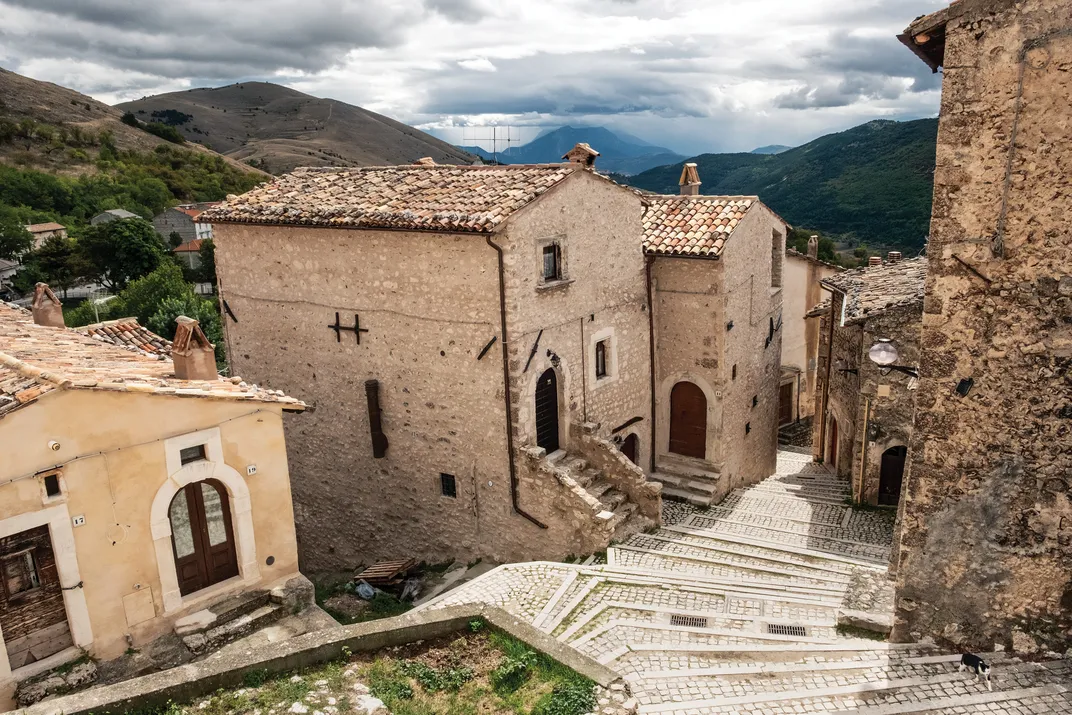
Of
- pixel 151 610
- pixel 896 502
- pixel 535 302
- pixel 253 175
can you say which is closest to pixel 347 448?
pixel 535 302

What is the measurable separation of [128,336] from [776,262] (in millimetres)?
→ 17005

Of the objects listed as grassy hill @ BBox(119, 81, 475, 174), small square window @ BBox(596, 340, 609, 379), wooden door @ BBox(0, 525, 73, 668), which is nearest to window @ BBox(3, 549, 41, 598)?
wooden door @ BBox(0, 525, 73, 668)

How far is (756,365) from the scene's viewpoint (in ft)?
65.0

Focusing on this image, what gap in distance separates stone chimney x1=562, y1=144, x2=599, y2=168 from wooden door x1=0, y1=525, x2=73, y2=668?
36.7 feet

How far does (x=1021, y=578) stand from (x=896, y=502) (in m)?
10.3

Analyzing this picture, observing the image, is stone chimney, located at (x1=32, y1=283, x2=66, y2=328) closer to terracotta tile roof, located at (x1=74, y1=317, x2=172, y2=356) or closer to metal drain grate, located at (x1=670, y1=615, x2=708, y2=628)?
terracotta tile roof, located at (x1=74, y1=317, x2=172, y2=356)

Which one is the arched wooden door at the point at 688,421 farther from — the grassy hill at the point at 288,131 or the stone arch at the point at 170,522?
the grassy hill at the point at 288,131

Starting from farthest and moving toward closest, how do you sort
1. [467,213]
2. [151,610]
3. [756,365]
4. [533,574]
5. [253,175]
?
[253,175] → [756,365] → [467,213] → [533,574] → [151,610]

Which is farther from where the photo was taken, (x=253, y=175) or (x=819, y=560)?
(x=253, y=175)

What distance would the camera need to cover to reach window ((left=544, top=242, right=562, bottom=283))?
14.7 meters

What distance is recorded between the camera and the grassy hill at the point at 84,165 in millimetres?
78250

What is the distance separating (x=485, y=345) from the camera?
46.3 feet

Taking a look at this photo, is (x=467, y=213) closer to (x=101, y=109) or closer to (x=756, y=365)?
(x=756, y=365)

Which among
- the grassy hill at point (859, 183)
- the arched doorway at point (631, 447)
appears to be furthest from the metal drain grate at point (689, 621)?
the grassy hill at point (859, 183)
